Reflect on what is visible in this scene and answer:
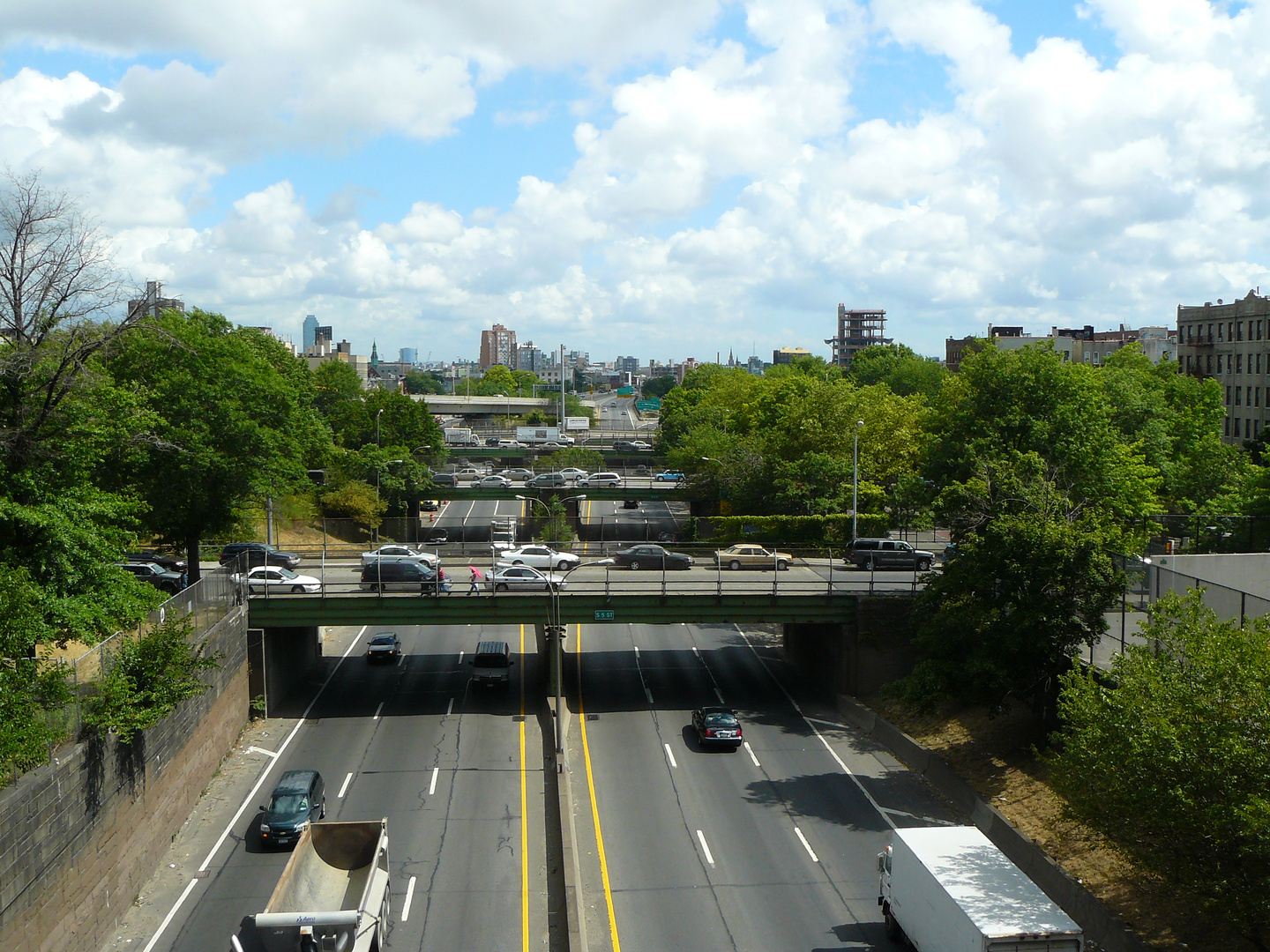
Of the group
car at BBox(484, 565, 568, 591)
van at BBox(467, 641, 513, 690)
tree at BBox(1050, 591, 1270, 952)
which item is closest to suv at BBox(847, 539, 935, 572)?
car at BBox(484, 565, 568, 591)

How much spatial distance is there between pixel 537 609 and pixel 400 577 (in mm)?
7569

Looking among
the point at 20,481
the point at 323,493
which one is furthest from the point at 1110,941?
the point at 323,493

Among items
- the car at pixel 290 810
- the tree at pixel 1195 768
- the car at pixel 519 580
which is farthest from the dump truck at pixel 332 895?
the car at pixel 519 580

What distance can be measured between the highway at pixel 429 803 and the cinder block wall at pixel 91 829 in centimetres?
172

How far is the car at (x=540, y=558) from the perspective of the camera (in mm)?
52656

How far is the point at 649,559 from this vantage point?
53.3 m

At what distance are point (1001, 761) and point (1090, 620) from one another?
5.75 meters

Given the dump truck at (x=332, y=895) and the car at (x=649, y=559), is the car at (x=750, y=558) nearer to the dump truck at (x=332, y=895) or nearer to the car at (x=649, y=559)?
the car at (x=649, y=559)

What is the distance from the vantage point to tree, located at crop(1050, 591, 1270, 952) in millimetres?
17172

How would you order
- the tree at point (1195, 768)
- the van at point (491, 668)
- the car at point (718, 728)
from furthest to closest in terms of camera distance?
1. the van at point (491, 668)
2. the car at point (718, 728)
3. the tree at point (1195, 768)

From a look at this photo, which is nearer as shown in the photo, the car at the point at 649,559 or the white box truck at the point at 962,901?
the white box truck at the point at 962,901

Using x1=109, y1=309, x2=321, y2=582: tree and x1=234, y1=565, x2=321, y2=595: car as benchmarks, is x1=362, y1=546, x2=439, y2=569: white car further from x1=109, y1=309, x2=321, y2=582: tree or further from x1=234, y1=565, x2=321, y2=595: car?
x1=109, y1=309, x2=321, y2=582: tree

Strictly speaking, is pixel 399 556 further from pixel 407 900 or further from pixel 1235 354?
pixel 1235 354

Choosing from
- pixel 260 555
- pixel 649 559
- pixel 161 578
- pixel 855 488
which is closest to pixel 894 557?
pixel 855 488
